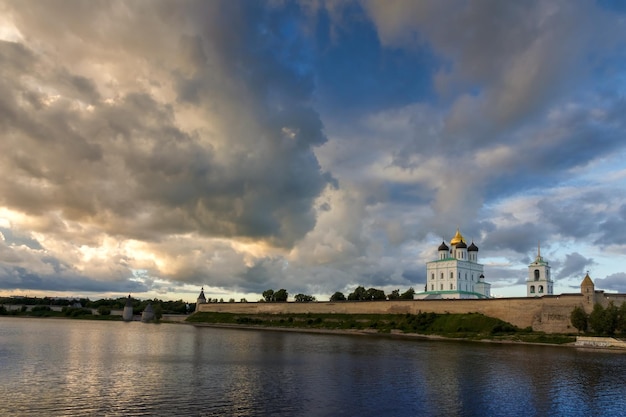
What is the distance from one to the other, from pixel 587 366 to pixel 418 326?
3062cm

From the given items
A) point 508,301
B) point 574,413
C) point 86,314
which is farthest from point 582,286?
point 86,314

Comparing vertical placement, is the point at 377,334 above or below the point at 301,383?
below

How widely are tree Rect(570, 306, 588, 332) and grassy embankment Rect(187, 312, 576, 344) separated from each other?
62.7 inches

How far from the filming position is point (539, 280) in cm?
6694

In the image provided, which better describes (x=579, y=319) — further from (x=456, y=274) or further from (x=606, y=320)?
(x=456, y=274)

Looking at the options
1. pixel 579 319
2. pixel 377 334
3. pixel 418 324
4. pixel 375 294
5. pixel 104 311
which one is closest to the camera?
pixel 579 319

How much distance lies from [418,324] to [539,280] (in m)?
19.7

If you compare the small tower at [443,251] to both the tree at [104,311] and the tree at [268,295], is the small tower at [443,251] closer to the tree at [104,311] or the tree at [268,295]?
the tree at [268,295]

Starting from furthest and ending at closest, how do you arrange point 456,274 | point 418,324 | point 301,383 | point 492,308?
1. point 456,274
2. point 418,324
3. point 492,308
4. point 301,383

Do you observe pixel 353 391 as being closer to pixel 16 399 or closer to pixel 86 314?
pixel 16 399

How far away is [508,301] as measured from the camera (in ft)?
179

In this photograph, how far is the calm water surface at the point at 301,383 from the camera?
16.9 meters

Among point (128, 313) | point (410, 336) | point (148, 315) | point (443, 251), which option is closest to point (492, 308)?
point (410, 336)

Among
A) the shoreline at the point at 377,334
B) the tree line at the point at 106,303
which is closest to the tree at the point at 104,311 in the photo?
the tree line at the point at 106,303
